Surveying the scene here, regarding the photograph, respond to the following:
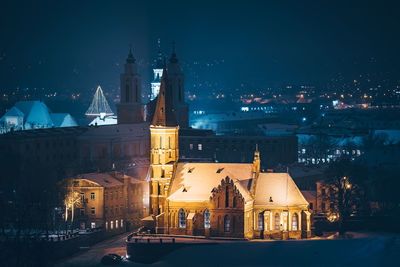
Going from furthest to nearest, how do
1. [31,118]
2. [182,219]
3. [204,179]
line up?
[31,118], [204,179], [182,219]

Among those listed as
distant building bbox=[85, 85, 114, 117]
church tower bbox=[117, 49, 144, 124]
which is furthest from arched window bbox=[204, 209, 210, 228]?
distant building bbox=[85, 85, 114, 117]

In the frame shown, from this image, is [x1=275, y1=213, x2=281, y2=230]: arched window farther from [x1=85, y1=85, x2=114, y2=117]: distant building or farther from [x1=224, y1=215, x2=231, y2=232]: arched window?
[x1=85, y1=85, x2=114, y2=117]: distant building

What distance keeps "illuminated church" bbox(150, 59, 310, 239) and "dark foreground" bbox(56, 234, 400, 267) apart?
279cm

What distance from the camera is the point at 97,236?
9544 cm

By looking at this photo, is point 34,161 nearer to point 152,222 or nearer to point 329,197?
→ point 152,222

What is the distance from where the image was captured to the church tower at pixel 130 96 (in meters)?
154

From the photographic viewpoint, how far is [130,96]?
155 m

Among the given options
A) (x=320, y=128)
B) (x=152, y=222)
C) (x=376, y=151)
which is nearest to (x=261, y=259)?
(x=152, y=222)

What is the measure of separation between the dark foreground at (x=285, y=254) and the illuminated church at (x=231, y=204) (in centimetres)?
279

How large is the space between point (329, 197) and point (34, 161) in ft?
148

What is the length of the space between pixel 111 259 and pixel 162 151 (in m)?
14.9

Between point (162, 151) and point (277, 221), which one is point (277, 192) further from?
point (162, 151)

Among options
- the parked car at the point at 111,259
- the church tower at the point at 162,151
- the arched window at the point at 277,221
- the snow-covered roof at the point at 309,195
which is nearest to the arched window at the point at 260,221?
the arched window at the point at 277,221

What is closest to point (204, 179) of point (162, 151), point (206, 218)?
point (206, 218)
